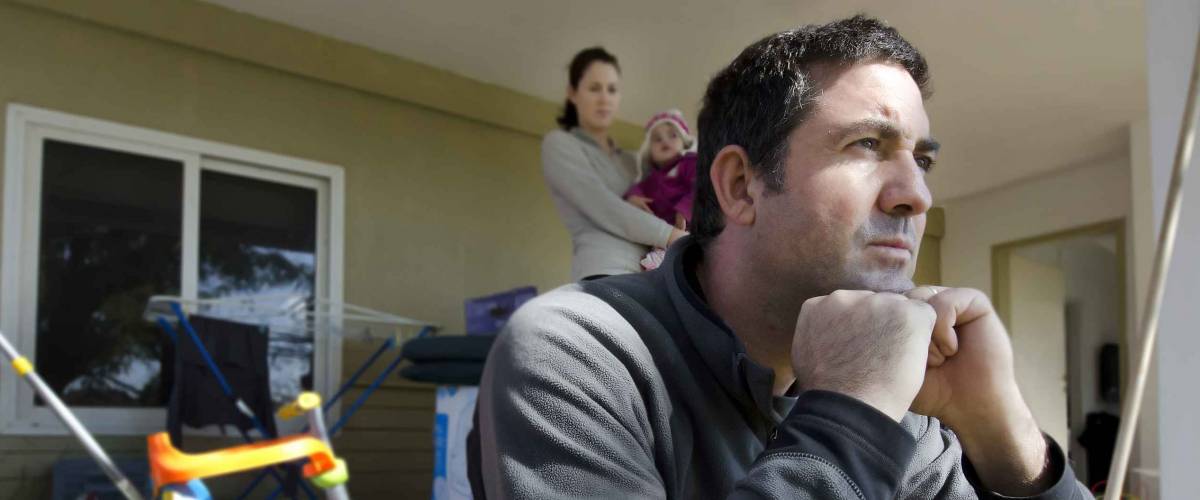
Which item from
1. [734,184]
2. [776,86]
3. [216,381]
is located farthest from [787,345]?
[216,381]

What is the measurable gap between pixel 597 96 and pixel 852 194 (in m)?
2.34

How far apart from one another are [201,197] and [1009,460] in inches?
144

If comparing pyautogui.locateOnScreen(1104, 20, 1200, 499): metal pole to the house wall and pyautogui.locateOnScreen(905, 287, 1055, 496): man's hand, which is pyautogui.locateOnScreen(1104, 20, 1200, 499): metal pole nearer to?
pyautogui.locateOnScreen(905, 287, 1055, 496): man's hand

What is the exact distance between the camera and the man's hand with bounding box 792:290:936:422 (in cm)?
88

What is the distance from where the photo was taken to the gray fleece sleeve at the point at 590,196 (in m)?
2.31

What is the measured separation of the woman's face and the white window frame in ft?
4.93

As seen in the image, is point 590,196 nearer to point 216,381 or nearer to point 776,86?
point 216,381

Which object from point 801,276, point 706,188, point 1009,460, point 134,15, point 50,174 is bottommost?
point 1009,460

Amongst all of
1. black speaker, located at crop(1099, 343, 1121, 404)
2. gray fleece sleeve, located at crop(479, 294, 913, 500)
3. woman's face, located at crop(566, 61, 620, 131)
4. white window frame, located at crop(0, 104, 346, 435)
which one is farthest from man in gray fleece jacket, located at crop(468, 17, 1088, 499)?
black speaker, located at crop(1099, 343, 1121, 404)

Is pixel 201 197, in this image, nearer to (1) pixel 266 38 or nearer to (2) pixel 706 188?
(1) pixel 266 38

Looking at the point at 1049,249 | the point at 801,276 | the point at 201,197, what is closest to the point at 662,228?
the point at 801,276

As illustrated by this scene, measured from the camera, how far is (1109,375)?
7.59 meters

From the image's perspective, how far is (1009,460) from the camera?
1062 mm

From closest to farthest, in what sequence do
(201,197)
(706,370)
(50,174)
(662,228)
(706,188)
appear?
(706,370) → (706,188) → (662,228) → (50,174) → (201,197)
